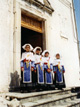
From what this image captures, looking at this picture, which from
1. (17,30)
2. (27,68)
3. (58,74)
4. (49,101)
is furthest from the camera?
(58,74)

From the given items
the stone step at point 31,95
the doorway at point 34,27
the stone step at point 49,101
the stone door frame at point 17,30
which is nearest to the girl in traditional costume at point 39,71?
the stone step at point 31,95

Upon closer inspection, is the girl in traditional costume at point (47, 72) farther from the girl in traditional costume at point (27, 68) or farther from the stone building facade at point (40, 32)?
the stone building facade at point (40, 32)

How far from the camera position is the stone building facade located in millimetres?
5496

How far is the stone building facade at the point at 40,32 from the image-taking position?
5496 mm

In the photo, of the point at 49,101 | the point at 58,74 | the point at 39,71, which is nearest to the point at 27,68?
the point at 39,71

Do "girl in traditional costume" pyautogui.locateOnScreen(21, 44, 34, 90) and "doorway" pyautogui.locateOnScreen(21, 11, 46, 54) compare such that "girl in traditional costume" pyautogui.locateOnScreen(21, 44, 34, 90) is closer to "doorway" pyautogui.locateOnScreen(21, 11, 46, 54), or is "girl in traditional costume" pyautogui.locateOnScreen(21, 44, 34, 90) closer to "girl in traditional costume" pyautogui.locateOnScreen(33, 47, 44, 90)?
"girl in traditional costume" pyautogui.locateOnScreen(33, 47, 44, 90)

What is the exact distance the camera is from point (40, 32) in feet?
25.3

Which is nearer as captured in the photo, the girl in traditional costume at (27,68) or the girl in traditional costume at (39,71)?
→ the girl in traditional costume at (27,68)

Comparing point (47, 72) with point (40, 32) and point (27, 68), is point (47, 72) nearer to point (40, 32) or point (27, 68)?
point (27, 68)

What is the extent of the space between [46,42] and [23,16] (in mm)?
1599

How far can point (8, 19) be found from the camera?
578 cm

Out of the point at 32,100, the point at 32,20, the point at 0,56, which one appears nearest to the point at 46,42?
the point at 32,20

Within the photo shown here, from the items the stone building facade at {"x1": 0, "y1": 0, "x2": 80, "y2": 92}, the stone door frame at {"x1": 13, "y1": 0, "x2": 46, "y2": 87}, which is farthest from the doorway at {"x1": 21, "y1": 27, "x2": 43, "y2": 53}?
the stone door frame at {"x1": 13, "y1": 0, "x2": 46, "y2": 87}

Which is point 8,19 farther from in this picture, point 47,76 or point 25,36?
point 25,36
